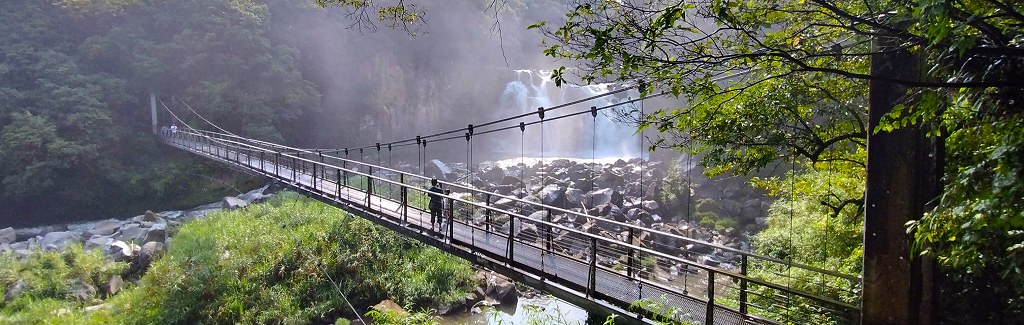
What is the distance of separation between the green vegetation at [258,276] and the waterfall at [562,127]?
18432 mm

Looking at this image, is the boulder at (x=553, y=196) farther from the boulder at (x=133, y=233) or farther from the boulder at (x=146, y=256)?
the boulder at (x=133, y=233)

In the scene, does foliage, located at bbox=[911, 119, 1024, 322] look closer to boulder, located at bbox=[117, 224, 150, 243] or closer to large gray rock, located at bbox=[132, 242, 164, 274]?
large gray rock, located at bbox=[132, 242, 164, 274]

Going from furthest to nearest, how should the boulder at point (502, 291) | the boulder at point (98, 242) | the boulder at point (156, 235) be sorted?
the boulder at point (156, 235)
the boulder at point (98, 242)
the boulder at point (502, 291)

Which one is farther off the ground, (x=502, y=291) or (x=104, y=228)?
(x=104, y=228)

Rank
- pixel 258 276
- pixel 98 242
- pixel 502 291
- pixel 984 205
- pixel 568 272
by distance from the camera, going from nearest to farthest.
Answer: pixel 984 205, pixel 568 272, pixel 258 276, pixel 502 291, pixel 98 242

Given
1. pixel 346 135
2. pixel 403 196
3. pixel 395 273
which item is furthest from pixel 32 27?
pixel 403 196

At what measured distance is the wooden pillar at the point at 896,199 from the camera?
82.4 inches

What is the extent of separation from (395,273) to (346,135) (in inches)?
682

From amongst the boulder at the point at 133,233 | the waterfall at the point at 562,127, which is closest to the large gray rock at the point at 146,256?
the boulder at the point at 133,233

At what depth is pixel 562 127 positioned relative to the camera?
98.7 feet

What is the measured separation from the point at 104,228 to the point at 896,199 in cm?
1698

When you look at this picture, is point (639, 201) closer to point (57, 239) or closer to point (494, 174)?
point (494, 174)

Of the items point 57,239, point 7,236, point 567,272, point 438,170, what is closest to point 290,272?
point 567,272

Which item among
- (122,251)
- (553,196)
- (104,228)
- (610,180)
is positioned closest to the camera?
(122,251)
